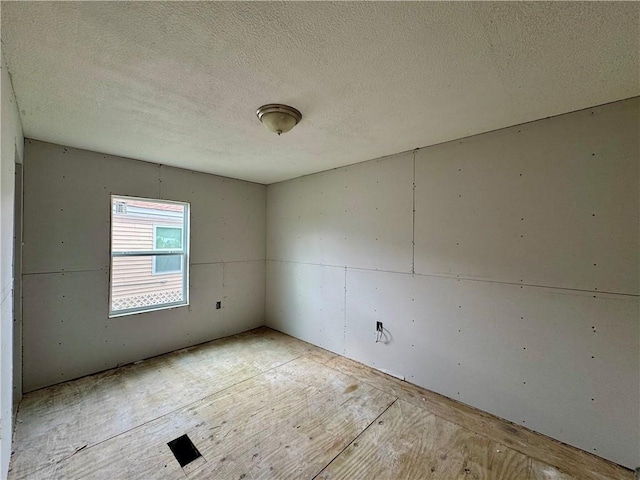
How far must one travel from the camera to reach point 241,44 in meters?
1.32

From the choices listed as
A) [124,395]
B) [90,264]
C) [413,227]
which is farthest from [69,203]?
[413,227]

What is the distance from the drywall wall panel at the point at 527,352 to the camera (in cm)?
181

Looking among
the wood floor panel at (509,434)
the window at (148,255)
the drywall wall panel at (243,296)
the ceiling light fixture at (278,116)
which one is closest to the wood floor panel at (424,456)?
the wood floor panel at (509,434)

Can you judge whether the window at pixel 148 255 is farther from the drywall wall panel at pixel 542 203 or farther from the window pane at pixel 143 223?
the drywall wall panel at pixel 542 203

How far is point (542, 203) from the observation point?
6.85 ft

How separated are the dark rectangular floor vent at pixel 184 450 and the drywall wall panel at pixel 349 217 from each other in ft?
7.39

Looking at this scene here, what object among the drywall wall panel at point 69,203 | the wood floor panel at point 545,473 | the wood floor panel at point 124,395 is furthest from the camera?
the drywall wall panel at point 69,203

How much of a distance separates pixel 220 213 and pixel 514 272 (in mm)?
3578

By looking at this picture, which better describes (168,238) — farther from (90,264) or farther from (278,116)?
(278,116)

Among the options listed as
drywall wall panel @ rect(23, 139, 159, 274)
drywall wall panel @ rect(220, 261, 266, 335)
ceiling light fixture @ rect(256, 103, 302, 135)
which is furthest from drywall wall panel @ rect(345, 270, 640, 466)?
drywall wall panel @ rect(23, 139, 159, 274)

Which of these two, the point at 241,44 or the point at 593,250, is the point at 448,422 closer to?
the point at 593,250

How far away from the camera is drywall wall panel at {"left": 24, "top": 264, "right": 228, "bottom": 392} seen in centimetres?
261

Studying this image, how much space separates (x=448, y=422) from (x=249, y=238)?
3.39 m

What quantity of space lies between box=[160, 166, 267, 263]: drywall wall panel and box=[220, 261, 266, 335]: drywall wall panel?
0.54 ft
